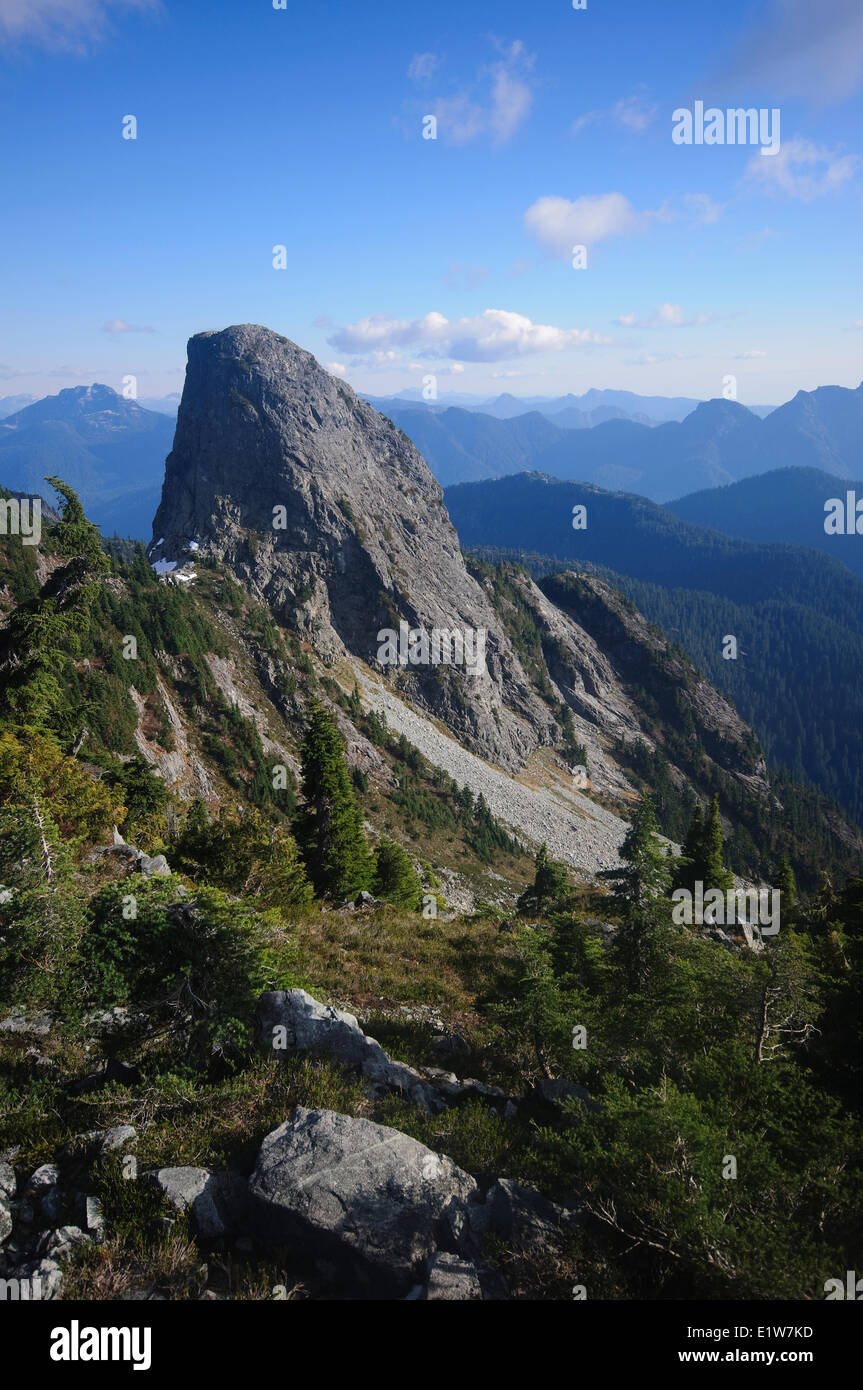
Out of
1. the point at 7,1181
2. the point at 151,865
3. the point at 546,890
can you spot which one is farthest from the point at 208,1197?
the point at 546,890

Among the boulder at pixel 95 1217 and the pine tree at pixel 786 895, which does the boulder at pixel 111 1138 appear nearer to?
the boulder at pixel 95 1217

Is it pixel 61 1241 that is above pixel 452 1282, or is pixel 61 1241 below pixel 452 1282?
above

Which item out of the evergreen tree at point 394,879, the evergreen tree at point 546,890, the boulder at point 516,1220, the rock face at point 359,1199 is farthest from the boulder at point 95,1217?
the evergreen tree at point 546,890

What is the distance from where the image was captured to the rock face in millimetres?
8523

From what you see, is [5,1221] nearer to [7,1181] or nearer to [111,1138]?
[7,1181]

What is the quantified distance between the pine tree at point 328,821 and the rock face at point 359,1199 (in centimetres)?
2237

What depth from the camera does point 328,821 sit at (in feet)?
107

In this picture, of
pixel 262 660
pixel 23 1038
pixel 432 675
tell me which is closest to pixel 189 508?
pixel 262 660

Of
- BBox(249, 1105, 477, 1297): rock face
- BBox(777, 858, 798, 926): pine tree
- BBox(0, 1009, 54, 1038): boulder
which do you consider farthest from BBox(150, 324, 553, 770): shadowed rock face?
BBox(249, 1105, 477, 1297): rock face

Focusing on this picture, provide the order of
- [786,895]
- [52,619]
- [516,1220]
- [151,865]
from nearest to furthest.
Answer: [516,1220] < [151,865] < [52,619] < [786,895]

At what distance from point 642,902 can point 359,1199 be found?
10133mm

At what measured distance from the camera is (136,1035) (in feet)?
39.1
